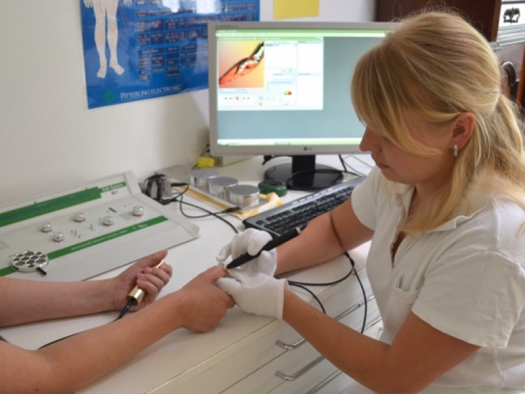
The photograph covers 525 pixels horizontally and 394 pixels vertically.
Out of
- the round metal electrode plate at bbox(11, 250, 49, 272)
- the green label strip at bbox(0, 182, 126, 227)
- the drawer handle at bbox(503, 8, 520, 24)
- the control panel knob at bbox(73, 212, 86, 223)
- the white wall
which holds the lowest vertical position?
the round metal electrode plate at bbox(11, 250, 49, 272)

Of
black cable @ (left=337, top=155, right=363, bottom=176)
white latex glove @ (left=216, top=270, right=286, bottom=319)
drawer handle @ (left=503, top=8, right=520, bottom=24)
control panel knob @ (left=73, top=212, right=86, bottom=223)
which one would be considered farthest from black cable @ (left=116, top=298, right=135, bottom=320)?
drawer handle @ (left=503, top=8, right=520, bottom=24)

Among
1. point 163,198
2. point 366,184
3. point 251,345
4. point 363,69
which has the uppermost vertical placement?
point 363,69

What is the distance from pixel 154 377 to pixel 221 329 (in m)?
0.16

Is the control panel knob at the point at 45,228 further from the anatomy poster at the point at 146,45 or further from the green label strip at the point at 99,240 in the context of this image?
the anatomy poster at the point at 146,45

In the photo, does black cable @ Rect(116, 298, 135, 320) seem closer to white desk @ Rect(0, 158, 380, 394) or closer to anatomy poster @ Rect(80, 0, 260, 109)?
white desk @ Rect(0, 158, 380, 394)

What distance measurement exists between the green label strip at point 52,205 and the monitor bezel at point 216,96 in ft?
1.06

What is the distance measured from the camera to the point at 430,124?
35.2 inches

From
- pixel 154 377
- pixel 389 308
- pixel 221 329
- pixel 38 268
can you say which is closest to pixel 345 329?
pixel 389 308

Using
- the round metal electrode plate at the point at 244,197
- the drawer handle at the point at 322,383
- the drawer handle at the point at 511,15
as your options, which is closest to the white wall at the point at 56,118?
the round metal electrode plate at the point at 244,197

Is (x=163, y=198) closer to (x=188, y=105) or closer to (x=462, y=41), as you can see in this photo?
(x=188, y=105)

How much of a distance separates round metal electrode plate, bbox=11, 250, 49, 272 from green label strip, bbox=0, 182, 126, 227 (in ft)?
0.42

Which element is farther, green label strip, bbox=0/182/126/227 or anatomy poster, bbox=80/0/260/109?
anatomy poster, bbox=80/0/260/109

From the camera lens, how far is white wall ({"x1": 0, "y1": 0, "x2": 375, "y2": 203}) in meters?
1.29

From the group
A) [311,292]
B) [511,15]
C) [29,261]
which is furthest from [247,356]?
[511,15]
